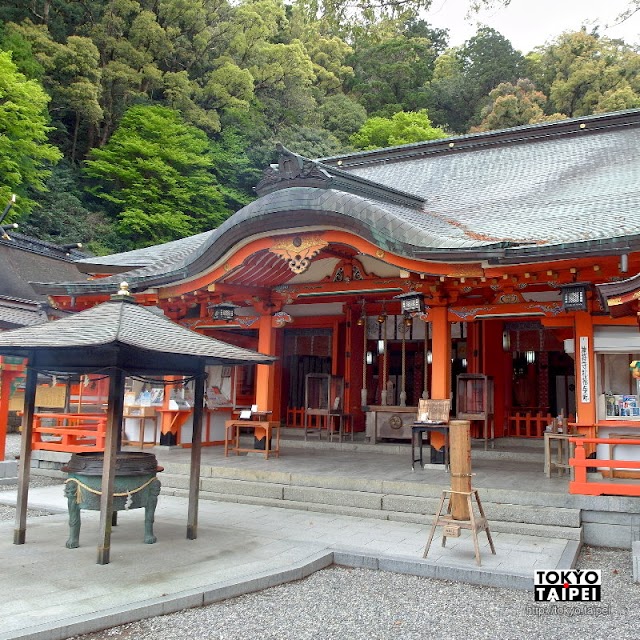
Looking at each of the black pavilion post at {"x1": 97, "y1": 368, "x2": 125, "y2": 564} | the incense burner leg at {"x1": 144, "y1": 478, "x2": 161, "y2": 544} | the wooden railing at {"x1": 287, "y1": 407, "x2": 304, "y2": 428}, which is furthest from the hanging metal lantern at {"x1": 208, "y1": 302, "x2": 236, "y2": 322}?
the black pavilion post at {"x1": 97, "y1": 368, "x2": 125, "y2": 564}

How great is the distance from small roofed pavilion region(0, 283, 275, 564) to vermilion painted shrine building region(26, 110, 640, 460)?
12.0 feet

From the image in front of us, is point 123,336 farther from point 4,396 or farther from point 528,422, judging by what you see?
point 528,422

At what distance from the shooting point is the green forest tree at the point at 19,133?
22594mm

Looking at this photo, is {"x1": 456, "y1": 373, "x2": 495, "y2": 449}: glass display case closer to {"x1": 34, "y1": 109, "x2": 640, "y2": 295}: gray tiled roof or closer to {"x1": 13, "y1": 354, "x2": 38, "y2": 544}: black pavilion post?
{"x1": 34, "y1": 109, "x2": 640, "y2": 295}: gray tiled roof

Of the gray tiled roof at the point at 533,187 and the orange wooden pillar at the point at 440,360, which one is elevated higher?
the gray tiled roof at the point at 533,187

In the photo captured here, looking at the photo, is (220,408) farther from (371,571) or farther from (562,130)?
(562,130)

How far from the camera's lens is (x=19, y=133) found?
75.5 feet

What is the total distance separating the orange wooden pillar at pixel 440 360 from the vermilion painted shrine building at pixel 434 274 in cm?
2

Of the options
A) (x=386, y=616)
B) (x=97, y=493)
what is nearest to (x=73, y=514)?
(x=97, y=493)

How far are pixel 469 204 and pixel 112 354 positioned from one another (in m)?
8.54

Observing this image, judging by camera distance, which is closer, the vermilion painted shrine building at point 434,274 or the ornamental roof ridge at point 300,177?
the vermilion painted shrine building at point 434,274

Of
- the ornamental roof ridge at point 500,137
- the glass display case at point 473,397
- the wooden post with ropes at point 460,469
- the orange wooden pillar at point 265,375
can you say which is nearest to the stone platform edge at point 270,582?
the wooden post with ropes at point 460,469

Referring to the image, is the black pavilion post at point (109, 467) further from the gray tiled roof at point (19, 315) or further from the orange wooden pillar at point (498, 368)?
the orange wooden pillar at point (498, 368)

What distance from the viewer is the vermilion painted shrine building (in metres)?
8.41
